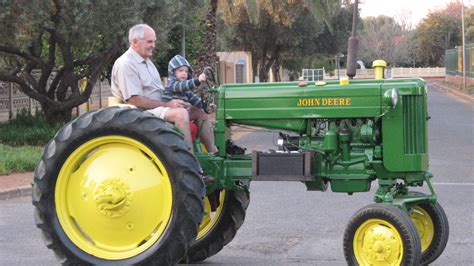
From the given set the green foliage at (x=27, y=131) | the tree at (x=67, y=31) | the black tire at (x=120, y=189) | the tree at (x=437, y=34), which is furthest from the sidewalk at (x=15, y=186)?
the tree at (x=437, y=34)

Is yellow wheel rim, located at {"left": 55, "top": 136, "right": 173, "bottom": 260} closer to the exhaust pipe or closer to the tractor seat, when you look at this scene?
the tractor seat

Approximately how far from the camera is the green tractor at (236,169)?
670 cm

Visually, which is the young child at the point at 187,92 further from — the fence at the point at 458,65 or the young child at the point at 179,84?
the fence at the point at 458,65

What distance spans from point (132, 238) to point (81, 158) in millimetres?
796

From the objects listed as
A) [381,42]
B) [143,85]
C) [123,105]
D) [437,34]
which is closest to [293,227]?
[143,85]

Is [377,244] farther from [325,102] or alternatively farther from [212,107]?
[212,107]

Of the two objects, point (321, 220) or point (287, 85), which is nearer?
point (287, 85)

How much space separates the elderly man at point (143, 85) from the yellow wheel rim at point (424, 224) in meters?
2.10

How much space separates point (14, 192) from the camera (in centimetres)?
1274

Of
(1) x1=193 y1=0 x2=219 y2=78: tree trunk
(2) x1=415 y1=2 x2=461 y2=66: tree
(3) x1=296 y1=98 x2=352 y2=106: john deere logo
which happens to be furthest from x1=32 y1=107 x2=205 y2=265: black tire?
(2) x1=415 y1=2 x2=461 y2=66: tree

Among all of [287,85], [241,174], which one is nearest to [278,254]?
[241,174]

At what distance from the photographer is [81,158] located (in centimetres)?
706

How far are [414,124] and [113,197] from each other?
2591mm

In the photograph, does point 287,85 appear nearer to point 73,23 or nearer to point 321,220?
point 321,220
